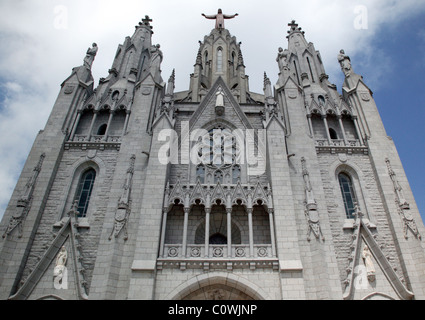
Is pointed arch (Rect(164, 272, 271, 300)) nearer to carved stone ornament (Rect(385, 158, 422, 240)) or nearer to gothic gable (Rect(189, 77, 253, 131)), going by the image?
carved stone ornament (Rect(385, 158, 422, 240))

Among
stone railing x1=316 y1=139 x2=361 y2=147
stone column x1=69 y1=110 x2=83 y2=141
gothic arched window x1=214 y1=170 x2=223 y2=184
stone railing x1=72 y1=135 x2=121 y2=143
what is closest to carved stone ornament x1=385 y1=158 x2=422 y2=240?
stone railing x1=316 y1=139 x2=361 y2=147

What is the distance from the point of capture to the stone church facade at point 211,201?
1326 cm

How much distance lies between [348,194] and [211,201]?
7.37m

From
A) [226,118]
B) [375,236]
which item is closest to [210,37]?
[226,118]

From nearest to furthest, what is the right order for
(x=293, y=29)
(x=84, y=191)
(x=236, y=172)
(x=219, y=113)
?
1. (x=84, y=191)
2. (x=236, y=172)
3. (x=219, y=113)
4. (x=293, y=29)

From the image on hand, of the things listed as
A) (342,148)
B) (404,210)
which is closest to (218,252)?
(404,210)

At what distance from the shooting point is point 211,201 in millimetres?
15172

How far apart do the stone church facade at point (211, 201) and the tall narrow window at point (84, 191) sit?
7cm

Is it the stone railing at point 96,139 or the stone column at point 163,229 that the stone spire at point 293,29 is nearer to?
the stone railing at point 96,139

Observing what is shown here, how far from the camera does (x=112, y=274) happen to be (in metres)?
13.0

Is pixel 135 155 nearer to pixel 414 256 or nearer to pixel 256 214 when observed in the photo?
pixel 256 214

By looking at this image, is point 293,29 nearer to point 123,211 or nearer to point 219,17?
point 219,17
